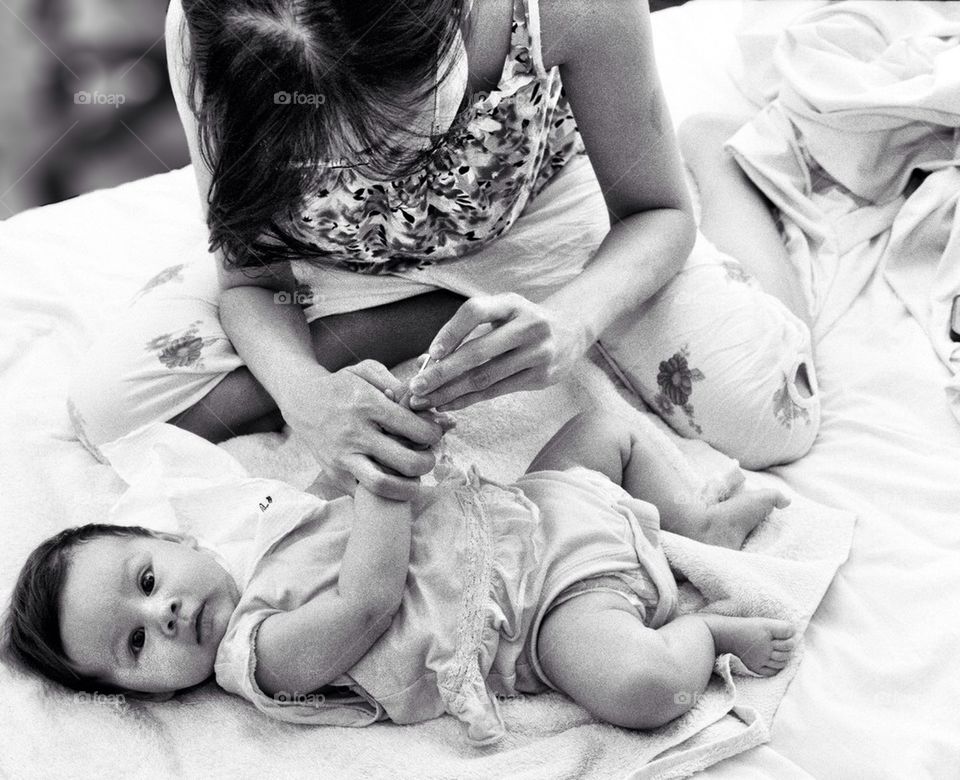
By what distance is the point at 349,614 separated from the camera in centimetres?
92

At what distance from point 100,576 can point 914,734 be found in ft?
2.42

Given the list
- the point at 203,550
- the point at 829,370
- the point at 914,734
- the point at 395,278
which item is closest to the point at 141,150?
the point at 395,278

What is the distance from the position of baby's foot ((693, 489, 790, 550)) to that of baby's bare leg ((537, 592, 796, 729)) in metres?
0.11

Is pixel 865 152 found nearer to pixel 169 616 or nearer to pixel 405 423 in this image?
pixel 405 423

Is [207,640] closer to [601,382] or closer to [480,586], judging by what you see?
[480,586]

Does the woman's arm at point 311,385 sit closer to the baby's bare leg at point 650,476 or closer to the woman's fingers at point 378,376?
the woman's fingers at point 378,376

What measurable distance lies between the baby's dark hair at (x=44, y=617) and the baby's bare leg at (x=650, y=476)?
0.46 m

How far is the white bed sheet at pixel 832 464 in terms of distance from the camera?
0.91m

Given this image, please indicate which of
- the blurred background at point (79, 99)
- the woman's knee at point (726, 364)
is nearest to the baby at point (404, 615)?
the woman's knee at point (726, 364)

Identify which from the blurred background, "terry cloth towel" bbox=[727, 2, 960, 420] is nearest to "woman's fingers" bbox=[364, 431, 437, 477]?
"terry cloth towel" bbox=[727, 2, 960, 420]

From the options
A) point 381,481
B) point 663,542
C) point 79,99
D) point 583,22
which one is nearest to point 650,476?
point 663,542

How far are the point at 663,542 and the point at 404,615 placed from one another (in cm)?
27

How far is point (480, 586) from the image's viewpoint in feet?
3.19

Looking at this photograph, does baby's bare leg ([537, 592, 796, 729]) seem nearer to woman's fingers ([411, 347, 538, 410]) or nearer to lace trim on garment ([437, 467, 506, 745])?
lace trim on garment ([437, 467, 506, 745])
